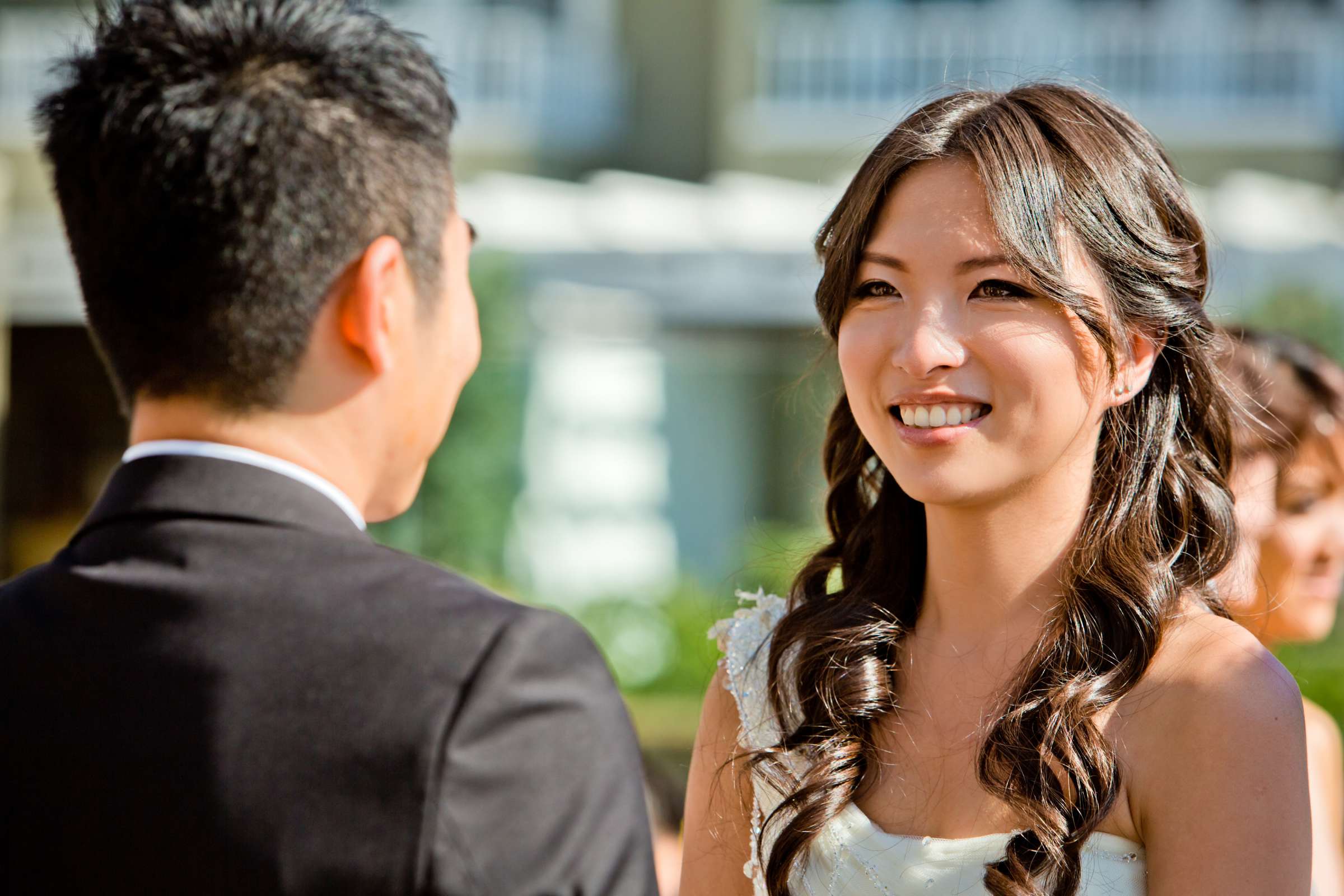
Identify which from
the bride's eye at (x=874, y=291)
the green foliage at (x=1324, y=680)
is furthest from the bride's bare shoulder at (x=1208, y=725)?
the green foliage at (x=1324, y=680)

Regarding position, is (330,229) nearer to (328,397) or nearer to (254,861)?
(328,397)

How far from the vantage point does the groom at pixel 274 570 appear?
4.33 ft

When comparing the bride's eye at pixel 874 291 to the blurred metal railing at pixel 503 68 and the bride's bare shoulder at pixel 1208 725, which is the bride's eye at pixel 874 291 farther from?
the blurred metal railing at pixel 503 68

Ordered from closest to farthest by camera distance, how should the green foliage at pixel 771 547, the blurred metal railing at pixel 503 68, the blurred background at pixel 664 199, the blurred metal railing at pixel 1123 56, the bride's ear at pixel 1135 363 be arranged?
the bride's ear at pixel 1135 363, the green foliage at pixel 771 547, the blurred background at pixel 664 199, the blurred metal railing at pixel 1123 56, the blurred metal railing at pixel 503 68

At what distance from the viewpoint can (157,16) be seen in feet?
4.91

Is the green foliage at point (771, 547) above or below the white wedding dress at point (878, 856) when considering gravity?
below

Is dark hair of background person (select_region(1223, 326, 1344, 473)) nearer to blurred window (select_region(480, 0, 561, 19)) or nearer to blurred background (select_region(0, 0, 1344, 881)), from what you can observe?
blurred background (select_region(0, 0, 1344, 881))

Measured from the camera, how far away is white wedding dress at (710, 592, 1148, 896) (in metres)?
1.97

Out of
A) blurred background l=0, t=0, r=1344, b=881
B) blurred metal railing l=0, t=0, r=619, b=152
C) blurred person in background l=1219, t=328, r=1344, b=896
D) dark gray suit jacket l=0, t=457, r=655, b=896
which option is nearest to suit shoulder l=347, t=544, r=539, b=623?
dark gray suit jacket l=0, t=457, r=655, b=896

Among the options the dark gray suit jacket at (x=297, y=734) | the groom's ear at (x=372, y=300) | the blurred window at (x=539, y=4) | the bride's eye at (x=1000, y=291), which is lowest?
the blurred window at (x=539, y=4)

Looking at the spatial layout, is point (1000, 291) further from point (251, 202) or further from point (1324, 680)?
point (1324, 680)

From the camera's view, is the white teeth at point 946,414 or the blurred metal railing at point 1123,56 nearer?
the white teeth at point 946,414

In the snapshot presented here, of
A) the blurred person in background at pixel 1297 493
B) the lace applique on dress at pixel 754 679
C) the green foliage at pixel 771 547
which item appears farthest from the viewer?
the green foliage at pixel 771 547

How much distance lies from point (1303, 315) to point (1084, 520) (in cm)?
721
